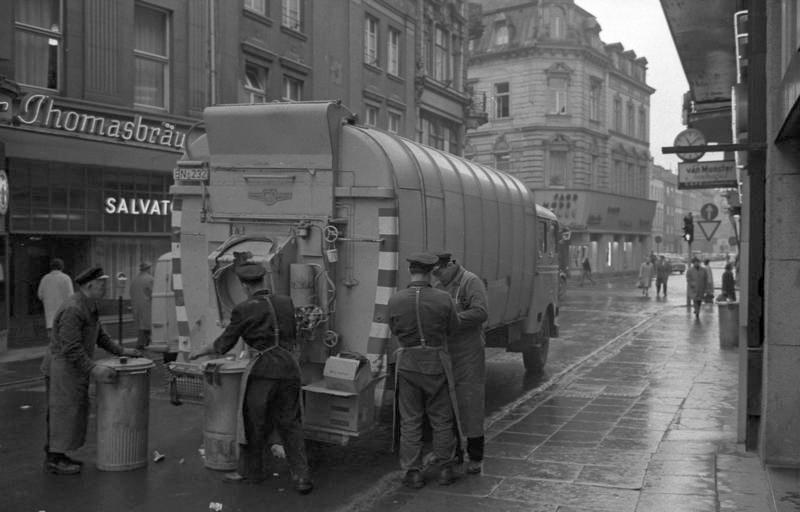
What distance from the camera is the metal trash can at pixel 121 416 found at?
288 inches

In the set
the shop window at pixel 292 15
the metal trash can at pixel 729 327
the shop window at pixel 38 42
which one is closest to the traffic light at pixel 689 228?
the metal trash can at pixel 729 327

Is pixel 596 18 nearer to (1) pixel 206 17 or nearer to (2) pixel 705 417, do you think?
(1) pixel 206 17

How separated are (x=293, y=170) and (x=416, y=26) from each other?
82.4 ft

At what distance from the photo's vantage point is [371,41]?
94.2 ft

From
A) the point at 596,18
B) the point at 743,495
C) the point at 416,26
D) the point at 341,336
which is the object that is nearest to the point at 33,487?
the point at 341,336

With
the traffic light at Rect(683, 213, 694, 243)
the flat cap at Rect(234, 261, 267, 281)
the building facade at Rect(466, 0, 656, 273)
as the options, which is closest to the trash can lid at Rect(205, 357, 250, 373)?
the flat cap at Rect(234, 261, 267, 281)

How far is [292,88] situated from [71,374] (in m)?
17.7

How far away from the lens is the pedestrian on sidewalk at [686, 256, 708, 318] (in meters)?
25.0

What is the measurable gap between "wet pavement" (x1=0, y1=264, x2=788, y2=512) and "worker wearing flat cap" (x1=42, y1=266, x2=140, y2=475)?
0.88ft

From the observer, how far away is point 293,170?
311 inches

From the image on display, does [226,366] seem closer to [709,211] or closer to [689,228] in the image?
[709,211]

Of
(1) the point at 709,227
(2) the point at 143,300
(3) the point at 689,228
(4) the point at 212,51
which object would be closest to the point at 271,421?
(2) the point at 143,300

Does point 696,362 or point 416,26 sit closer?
point 696,362

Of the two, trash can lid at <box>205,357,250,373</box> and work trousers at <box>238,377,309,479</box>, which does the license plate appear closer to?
trash can lid at <box>205,357,250,373</box>
